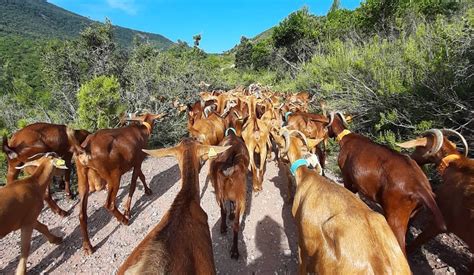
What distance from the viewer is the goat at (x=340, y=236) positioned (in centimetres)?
254

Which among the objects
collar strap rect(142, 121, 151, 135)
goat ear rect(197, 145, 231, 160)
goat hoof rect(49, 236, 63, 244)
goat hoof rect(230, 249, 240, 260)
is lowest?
goat hoof rect(49, 236, 63, 244)

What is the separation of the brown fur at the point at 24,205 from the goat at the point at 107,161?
0.55 meters

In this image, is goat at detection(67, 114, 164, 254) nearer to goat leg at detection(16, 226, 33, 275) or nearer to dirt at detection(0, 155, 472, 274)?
dirt at detection(0, 155, 472, 274)

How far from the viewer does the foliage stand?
331 inches

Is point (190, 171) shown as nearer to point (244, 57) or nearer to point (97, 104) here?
point (97, 104)

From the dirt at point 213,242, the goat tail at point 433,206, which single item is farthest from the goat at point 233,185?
the goat tail at point 433,206

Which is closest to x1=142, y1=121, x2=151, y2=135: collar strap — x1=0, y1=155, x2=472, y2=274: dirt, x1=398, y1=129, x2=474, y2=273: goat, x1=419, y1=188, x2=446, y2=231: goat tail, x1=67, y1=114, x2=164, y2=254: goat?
x1=67, y1=114, x2=164, y2=254: goat

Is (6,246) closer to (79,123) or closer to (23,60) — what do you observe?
(79,123)

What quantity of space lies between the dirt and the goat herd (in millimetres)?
217

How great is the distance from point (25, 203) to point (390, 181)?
5.24 m

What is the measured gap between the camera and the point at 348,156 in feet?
16.9

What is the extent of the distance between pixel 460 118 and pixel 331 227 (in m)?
5.34

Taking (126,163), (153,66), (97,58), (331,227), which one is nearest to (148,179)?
(126,163)

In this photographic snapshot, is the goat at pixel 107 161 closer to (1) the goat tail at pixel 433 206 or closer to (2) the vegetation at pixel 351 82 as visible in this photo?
(2) the vegetation at pixel 351 82
